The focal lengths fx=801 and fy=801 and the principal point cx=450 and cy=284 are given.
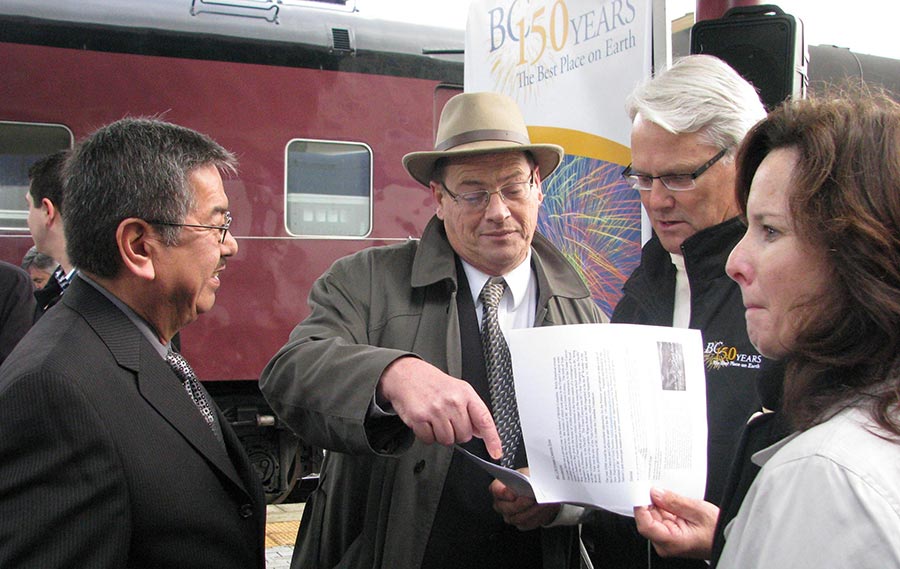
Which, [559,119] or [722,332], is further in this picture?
[559,119]

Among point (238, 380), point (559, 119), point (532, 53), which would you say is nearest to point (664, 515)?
point (559, 119)

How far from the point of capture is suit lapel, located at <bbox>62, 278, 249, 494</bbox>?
5.47 ft

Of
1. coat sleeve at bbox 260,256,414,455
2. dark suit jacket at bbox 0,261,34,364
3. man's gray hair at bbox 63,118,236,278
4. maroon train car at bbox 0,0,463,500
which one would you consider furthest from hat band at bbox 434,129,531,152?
maroon train car at bbox 0,0,463,500

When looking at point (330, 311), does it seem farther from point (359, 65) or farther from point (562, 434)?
point (359, 65)

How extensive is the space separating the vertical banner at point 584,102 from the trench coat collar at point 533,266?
0.56 metres

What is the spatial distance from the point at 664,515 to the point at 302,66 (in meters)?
4.91

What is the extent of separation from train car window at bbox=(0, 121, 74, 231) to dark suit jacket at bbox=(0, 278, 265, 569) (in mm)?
3912

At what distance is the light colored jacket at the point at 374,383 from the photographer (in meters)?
1.76

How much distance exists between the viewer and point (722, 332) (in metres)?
1.89

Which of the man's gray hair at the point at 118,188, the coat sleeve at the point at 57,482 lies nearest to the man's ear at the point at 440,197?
the man's gray hair at the point at 118,188

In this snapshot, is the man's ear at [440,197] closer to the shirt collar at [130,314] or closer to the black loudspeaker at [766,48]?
the shirt collar at [130,314]

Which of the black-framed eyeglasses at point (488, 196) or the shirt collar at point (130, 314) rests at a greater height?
the black-framed eyeglasses at point (488, 196)

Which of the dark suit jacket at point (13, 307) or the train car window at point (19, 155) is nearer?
the dark suit jacket at point (13, 307)

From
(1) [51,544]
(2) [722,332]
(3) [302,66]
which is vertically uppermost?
(3) [302,66]
